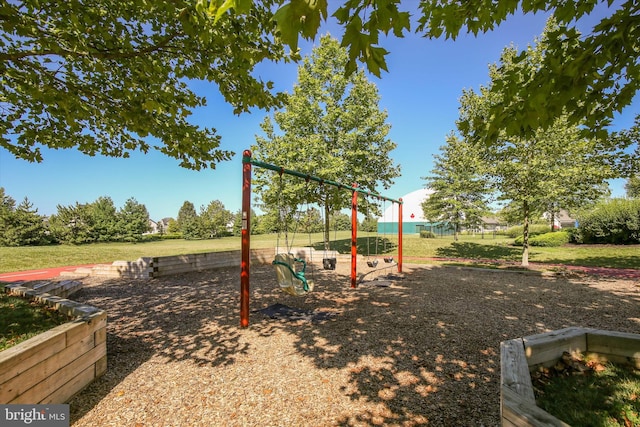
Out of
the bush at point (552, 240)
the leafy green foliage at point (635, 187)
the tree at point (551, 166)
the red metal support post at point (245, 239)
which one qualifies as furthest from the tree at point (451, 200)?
the red metal support post at point (245, 239)

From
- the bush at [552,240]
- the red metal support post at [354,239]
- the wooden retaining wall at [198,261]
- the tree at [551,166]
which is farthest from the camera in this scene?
the bush at [552,240]

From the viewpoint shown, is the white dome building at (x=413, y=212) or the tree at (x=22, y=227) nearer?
the tree at (x=22, y=227)

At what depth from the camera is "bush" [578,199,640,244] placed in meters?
19.6

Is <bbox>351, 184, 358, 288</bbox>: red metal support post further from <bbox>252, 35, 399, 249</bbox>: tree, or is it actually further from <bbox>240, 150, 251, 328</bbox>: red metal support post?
<bbox>252, 35, 399, 249</bbox>: tree

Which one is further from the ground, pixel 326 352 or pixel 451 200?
pixel 451 200

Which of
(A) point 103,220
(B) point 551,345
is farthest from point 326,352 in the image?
(A) point 103,220

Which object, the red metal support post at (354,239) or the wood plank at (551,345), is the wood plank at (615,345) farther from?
the red metal support post at (354,239)

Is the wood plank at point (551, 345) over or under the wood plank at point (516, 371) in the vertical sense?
under

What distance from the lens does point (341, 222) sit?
39.8m

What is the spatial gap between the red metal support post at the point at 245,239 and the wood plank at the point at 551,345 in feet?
14.3

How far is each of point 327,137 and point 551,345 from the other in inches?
629

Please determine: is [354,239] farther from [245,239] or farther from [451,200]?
[451,200]

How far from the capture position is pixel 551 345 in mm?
3123

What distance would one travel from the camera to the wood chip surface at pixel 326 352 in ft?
9.54
